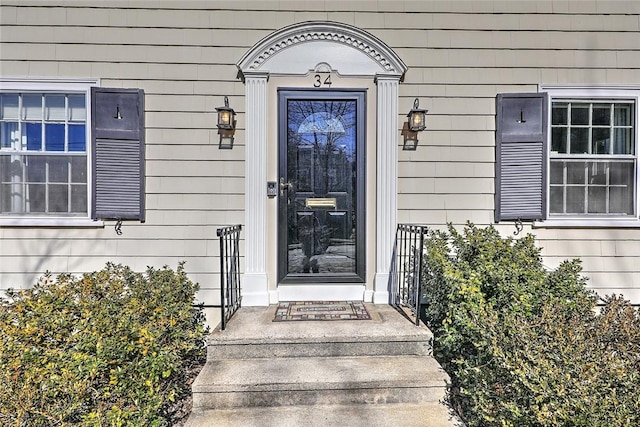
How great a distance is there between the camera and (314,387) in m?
2.31

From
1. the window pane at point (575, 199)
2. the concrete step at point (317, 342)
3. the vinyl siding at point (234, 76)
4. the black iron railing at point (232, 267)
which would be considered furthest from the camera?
the window pane at point (575, 199)

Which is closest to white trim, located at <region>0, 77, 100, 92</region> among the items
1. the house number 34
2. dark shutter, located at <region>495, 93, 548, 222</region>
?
the house number 34

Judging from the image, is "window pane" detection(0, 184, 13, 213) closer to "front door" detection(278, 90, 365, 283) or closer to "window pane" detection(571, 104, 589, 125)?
"front door" detection(278, 90, 365, 283)

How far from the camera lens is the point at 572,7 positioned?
3.56 m

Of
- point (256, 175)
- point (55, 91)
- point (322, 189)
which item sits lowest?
point (322, 189)

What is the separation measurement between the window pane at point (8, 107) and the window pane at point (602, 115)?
18.5 feet

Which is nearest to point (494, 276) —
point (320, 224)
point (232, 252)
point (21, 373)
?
point (320, 224)

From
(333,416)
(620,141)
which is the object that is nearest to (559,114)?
(620,141)

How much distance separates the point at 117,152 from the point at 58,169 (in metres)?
0.64

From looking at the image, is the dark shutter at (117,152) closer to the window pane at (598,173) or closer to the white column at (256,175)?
the white column at (256,175)

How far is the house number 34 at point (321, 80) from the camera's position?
11.4ft

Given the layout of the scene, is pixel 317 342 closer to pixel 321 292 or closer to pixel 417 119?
pixel 321 292

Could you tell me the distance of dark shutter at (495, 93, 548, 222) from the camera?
352 cm

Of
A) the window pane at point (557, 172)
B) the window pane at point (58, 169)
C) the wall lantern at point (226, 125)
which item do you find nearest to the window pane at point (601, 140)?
the window pane at point (557, 172)
